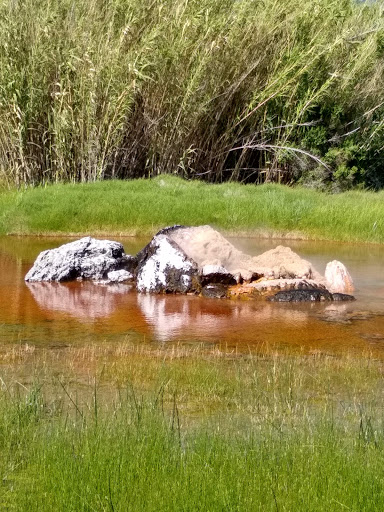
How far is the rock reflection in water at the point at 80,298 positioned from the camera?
371 inches

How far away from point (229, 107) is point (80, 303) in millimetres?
9585

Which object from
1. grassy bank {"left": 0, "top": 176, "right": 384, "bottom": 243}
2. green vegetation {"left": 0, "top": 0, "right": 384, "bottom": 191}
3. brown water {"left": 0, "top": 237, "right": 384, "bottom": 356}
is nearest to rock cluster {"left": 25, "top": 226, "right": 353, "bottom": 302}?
brown water {"left": 0, "top": 237, "right": 384, "bottom": 356}

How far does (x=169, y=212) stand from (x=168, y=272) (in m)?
5.10

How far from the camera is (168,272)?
10750 mm

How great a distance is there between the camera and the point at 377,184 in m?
21.7

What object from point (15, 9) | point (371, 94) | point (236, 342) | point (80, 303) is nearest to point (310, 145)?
point (371, 94)

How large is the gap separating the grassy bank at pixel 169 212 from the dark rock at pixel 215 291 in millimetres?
4932

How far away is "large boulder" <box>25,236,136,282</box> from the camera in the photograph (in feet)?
37.1

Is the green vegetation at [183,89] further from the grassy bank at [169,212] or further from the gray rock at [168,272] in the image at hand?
the gray rock at [168,272]

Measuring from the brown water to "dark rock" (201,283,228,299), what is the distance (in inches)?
6.8

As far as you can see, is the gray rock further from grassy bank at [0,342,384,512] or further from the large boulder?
grassy bank at [0,342,384,512]

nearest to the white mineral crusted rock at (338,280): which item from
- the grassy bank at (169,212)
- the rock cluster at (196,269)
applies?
the rock cluster at (196,269)

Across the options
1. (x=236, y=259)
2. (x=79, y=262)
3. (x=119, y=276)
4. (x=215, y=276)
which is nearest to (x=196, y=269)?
(x=215, y=276)

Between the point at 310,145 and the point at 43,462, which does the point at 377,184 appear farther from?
the point at 43,462
